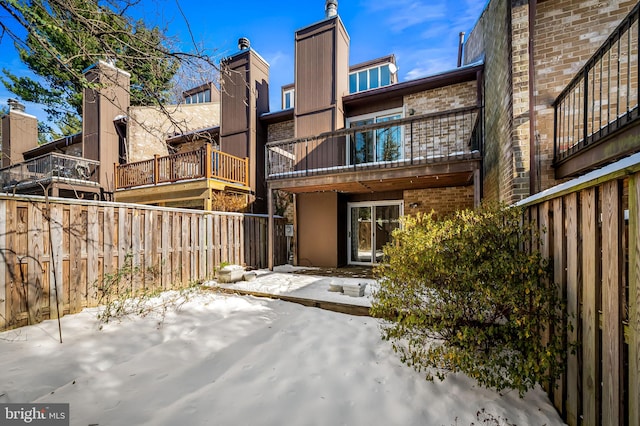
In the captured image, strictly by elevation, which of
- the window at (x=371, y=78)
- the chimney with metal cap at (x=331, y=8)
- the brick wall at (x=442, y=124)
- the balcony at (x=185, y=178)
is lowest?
the balcony at (x=185, y=178)

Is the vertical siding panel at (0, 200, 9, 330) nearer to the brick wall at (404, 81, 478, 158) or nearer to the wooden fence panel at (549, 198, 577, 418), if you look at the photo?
the wooden fence panel at (549, 198, 577, 418)

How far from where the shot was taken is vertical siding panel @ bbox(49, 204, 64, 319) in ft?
12.5

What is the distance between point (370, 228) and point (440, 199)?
8.22ft

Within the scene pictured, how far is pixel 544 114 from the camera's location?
4.08 m

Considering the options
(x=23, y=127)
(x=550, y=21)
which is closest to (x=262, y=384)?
(x=550, y=21)

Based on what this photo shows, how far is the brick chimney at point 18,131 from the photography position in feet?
50.2

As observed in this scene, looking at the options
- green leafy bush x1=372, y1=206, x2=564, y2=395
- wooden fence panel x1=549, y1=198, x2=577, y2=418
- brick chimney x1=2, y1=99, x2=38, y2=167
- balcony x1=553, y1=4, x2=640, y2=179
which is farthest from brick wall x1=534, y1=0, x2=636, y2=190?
brick chimney x1=2, y1=99, x2=38, y2=167

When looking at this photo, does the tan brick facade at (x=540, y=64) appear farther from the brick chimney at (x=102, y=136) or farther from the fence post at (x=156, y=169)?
the brick chimney at (x=102, y=136)

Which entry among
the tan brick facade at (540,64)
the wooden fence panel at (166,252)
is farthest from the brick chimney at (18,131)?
the tan brick facade at (540,64)

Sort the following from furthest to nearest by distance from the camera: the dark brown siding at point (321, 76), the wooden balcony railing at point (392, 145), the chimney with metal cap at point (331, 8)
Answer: the chimney with metal cap at point (331, 8), the dark brown siding at point (321, 76), the wooden balcony railing at point (392, 145)

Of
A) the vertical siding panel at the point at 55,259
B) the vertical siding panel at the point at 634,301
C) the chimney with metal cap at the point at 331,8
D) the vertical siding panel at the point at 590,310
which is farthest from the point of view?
the chimney with metal cap at the point at 331,8

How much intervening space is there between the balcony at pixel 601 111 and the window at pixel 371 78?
7.55 metres

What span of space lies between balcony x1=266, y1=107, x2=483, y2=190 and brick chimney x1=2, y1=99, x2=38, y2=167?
18.1 metres

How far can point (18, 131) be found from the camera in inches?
620
